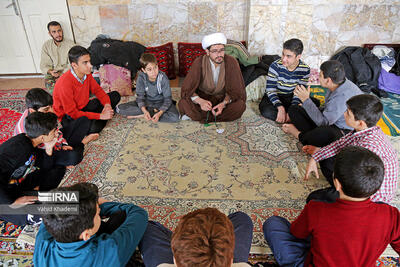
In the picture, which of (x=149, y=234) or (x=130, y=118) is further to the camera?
(x=130, y=118)

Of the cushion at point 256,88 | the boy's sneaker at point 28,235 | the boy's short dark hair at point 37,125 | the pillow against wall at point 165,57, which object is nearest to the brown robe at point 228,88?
the cushion at point 256,88

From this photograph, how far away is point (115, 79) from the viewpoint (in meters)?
4.16

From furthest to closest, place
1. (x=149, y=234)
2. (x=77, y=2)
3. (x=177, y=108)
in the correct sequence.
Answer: (x=77, y=2), (x=177, y=108), (x=149, y=234)

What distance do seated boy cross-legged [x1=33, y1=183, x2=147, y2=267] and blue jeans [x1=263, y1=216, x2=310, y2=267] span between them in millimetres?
798

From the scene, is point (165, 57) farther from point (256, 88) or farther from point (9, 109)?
point (9, 109)

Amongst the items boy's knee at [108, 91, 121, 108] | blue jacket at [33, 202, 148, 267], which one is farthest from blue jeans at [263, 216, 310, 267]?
boy's knee at [108, 91, 121, 108]

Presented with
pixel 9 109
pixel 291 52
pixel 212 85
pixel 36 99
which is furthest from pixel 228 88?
pixel 9 109

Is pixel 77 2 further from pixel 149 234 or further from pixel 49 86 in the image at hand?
pixel 149 234

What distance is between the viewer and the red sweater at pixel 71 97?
299 centimetres

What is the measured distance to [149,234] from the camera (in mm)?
1631

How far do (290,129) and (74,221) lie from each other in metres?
2.52

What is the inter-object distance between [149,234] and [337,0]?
14.6 feet

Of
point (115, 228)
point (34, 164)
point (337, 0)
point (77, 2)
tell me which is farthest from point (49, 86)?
point (337, 0)

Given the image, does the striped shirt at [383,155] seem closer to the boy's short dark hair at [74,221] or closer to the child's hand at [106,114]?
the boy's short dark hair at [74,221]
